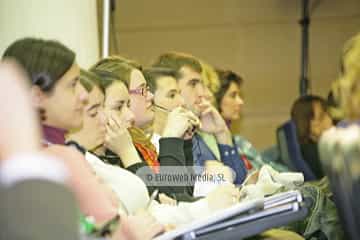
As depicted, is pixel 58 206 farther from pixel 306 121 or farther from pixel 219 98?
pixel 306 121

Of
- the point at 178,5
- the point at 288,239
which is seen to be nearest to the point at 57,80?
the point at 288,239

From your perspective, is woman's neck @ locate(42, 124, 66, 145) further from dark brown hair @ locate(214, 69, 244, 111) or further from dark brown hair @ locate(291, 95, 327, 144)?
dark brown hair @ locate(291, 95, 327, 144)

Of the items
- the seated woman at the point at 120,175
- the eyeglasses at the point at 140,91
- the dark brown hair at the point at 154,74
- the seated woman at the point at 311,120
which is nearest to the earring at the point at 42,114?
the seated woman at the point at 120,175

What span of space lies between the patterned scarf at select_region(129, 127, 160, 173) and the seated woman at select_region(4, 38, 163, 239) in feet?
2.22

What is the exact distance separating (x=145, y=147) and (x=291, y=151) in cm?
224

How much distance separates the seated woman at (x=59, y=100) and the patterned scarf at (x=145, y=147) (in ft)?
2.22

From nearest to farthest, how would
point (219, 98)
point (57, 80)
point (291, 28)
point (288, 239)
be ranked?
point (57, 80) < point (288, 239) < point (219, 98) < point (291, 28)

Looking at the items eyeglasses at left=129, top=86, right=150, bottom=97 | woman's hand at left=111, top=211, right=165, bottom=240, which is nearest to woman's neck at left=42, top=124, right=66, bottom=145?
woman's hand at left=111, top=211, right=165, bottom=240

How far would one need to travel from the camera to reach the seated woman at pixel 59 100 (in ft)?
6.92

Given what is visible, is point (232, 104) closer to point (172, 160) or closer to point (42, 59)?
point (172, 160)

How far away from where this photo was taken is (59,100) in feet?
7.22

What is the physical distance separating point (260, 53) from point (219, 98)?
1817 mm

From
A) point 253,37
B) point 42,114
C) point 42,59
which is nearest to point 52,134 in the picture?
point 42,114

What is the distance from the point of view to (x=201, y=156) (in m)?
3.52
